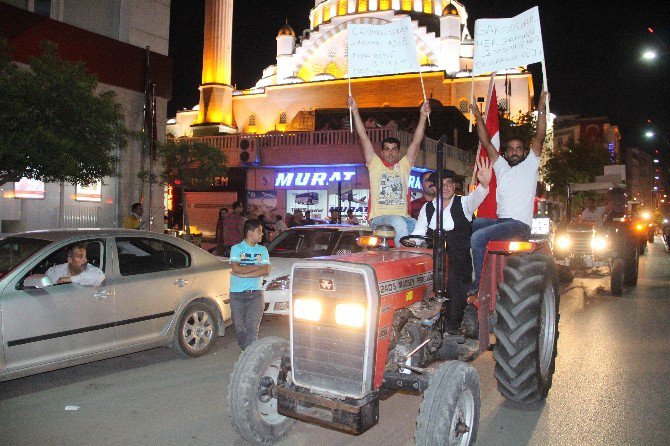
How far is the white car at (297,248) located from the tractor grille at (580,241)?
7620mm

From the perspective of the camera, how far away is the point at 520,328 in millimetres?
5133

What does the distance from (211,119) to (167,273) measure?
53.4 m

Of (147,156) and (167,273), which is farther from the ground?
(147,156)

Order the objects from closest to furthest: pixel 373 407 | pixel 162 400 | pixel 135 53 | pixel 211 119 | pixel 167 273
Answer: pixel 373 407, pixel 162 400, pixel 167 273, pixel 135 53, pixel 211 119

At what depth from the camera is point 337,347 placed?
12.8 feet

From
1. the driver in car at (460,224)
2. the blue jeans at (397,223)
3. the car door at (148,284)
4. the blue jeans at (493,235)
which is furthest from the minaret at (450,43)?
the driver in car at (460,224)

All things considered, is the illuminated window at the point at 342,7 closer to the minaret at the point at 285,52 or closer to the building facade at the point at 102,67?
the minaret at the point at 285,52

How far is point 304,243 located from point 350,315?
6.37 metres

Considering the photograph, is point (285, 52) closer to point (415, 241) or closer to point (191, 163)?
point (191, 163)

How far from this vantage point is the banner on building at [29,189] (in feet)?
46.4

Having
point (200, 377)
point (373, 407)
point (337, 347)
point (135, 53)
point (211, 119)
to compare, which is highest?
point (211, 119)

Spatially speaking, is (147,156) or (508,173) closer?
(508,173)

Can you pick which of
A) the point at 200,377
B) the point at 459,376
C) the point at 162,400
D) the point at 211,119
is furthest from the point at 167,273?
the point at 211,119

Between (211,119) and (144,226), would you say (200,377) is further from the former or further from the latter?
(211,119)
